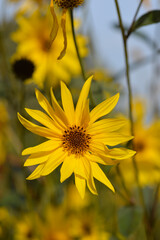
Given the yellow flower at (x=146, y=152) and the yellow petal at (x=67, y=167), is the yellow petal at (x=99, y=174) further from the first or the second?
the yellow flower at (x=146, y=152)

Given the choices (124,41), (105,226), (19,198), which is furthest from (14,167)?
(124,41)

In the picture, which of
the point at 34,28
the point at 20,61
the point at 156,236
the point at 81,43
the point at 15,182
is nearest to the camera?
the point at 20,61

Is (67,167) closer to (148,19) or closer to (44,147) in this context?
(44,147)

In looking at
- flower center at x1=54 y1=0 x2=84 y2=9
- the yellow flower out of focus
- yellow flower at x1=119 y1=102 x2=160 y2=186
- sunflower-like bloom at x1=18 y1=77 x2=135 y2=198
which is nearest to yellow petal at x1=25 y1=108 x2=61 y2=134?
sunflower-like bloom at x1=18 y1=77 x2=135 y2=198

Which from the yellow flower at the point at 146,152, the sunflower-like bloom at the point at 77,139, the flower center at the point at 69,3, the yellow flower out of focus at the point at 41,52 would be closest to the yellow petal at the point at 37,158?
the sunflower-like bloom at the point at 77,139

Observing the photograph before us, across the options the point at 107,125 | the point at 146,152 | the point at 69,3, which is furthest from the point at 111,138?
the point at 146,152

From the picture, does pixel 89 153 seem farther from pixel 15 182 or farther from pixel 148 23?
pixel 15 182
